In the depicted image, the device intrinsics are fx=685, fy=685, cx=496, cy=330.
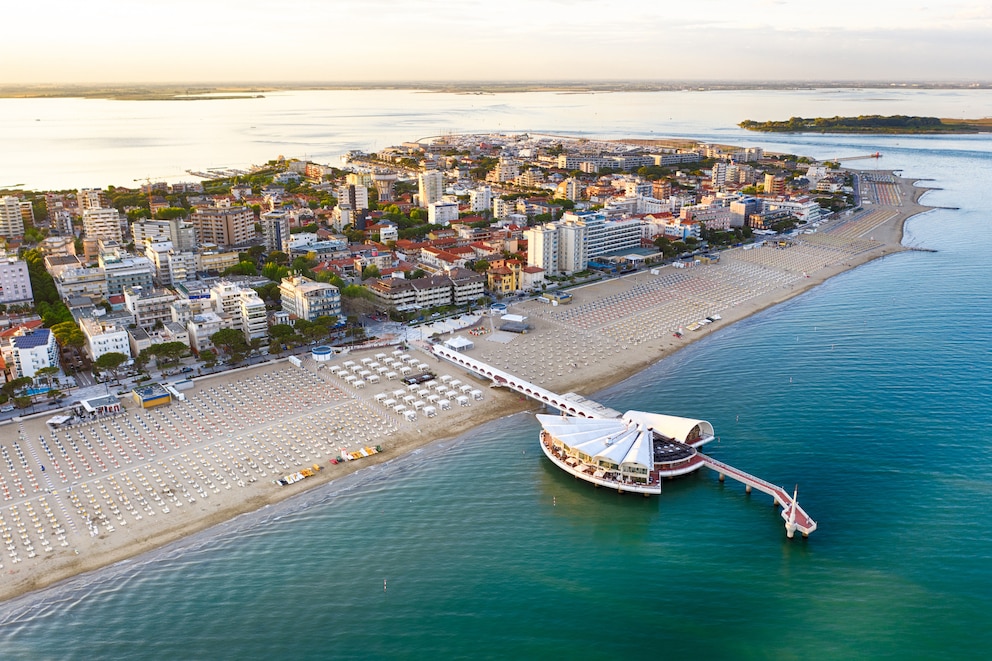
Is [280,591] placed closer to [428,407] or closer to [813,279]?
[428,407]

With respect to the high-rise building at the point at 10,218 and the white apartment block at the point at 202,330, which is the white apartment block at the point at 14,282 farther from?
the high-rise building at the point at 10,218

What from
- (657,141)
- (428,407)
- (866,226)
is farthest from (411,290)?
(657,141)

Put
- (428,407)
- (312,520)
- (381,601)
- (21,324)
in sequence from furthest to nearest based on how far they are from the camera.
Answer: (21,324) → (428,407) → (312,520) → (381,601)

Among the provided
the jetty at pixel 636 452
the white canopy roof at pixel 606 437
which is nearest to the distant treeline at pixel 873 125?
the jetty at pixel 636 452

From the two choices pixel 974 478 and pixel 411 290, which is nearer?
pixel 974 478

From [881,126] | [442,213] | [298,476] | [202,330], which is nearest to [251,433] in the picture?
[298,476]

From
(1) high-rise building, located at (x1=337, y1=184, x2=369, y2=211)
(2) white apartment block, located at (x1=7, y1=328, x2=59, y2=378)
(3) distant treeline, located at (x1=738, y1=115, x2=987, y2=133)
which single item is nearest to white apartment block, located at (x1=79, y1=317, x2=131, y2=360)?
(2) white apartment block, located at (x1=7, y1=328, x2=59, y2=378)

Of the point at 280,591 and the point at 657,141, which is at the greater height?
the point at 657,141
